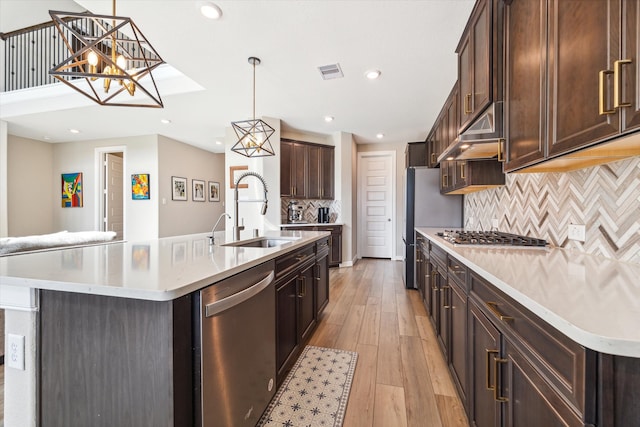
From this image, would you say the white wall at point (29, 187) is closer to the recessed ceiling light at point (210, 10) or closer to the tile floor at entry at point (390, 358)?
the tile floor at entry at point (390, 358)

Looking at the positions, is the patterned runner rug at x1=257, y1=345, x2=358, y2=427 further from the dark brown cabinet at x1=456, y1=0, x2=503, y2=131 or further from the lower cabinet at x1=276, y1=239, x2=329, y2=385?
the dark brown cabinet at x1=456, y1=0, x2=503, y2=131

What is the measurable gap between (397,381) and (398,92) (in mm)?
3287

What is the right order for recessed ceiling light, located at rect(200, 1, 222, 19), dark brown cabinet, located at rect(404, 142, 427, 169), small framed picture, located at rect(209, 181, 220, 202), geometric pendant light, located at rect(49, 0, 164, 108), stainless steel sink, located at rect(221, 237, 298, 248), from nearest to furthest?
1. geometric pendant light, located at rect(49, 0, 164, 108)
2. recessed ceiling light, located at rect(200, 1, 222, 19)
3. stainless steel sink, located at rect(221, 237, 298, 248)
4. dark brown cabinet, located at rect(404, 142, 427, 169)
5. small framed picture, located at rect(209, 181, 220, 202)

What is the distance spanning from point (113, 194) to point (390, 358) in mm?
6961

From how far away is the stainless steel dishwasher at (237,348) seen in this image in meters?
0.94

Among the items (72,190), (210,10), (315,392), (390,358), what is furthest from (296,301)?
(72,190)

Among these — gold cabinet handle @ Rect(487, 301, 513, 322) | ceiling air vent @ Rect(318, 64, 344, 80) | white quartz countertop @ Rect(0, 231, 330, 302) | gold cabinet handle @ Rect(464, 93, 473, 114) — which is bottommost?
gold cabinet handle @ Rect(487, 301, 513, 322)

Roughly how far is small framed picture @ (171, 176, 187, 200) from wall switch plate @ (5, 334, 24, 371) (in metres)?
5.53

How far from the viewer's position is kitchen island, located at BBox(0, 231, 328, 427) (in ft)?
2.72

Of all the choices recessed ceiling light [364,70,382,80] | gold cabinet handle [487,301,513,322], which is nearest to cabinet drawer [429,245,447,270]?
gold cabinet handle [487,301,513,322]

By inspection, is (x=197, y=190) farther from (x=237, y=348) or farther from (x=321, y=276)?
(x=237, y=348)

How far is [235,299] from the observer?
1.06m

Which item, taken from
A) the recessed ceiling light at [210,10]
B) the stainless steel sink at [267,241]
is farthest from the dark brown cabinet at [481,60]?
the recessed ceiling light at [210,10]

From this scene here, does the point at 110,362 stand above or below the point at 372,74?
below
